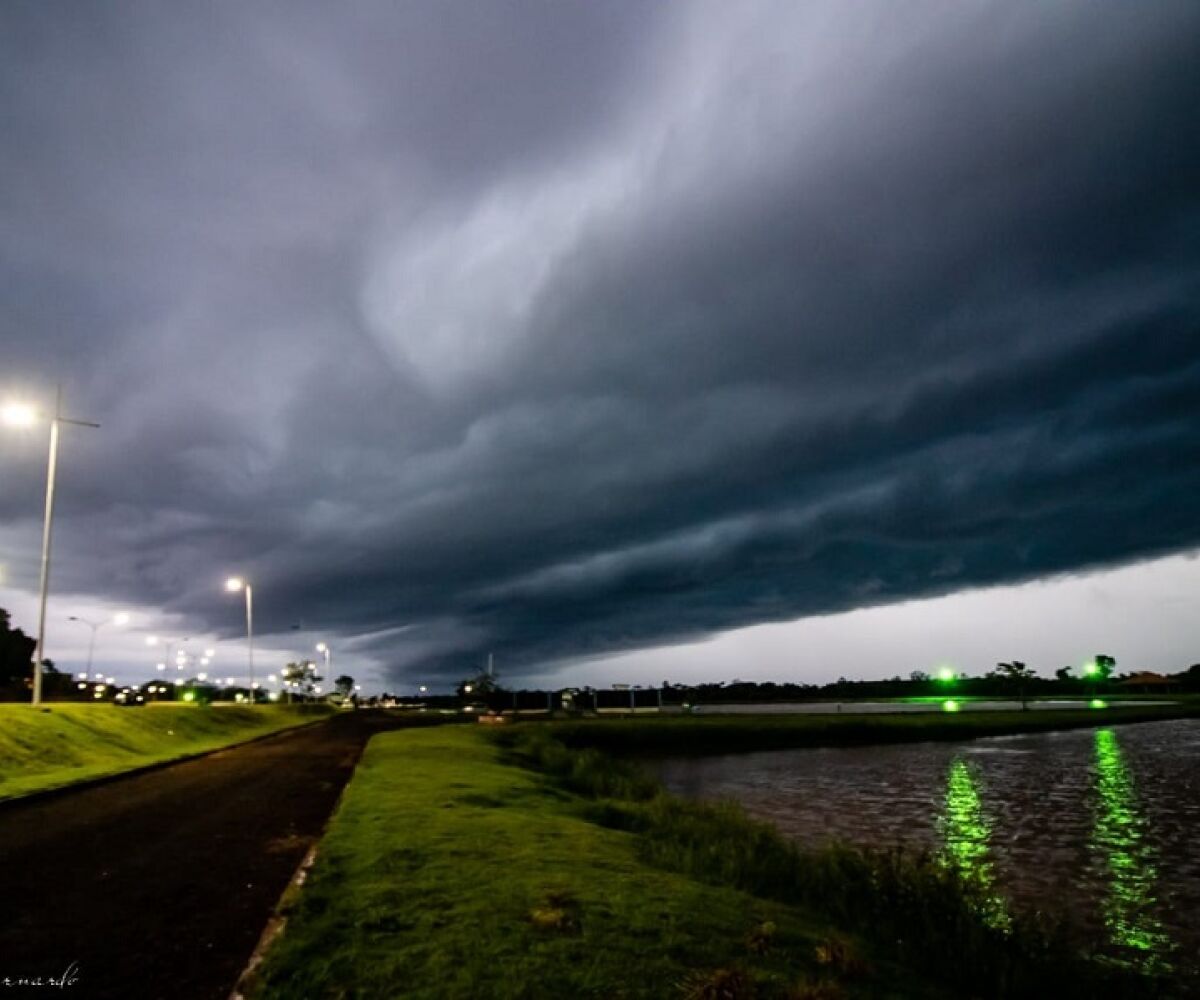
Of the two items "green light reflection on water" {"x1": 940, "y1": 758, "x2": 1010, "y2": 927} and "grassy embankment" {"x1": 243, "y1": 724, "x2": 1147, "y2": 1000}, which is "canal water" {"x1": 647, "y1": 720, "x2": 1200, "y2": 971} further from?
"grassy embankment" {"x1": 243, "y1": 724, "x2": 1147, "y2": 1000}

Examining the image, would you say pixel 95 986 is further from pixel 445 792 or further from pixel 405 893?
pixel 445 792

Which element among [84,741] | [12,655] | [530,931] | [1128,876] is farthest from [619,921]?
[12,655]

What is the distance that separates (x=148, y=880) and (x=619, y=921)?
8155 mm

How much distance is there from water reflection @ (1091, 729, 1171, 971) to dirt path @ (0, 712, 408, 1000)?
45.7ft

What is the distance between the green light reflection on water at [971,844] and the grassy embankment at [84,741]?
76.3 ft

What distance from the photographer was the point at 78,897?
1140cm

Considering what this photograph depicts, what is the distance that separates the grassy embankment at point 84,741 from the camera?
26.3 m

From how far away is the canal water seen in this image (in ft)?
53.6

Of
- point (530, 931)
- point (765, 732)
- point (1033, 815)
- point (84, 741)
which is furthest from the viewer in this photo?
point (765, 732)

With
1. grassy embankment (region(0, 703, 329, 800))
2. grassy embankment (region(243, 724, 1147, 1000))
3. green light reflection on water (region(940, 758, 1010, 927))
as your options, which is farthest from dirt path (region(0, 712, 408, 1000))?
green light reflection on water (region(940, 758, 1010, 927))

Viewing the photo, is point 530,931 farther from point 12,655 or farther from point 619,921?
point 12,655

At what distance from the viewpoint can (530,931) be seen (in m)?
8.48

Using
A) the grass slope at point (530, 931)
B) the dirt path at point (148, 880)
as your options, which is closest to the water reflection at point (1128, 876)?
the grass slope at point (530, 931)

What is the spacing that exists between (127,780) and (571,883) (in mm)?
22751
